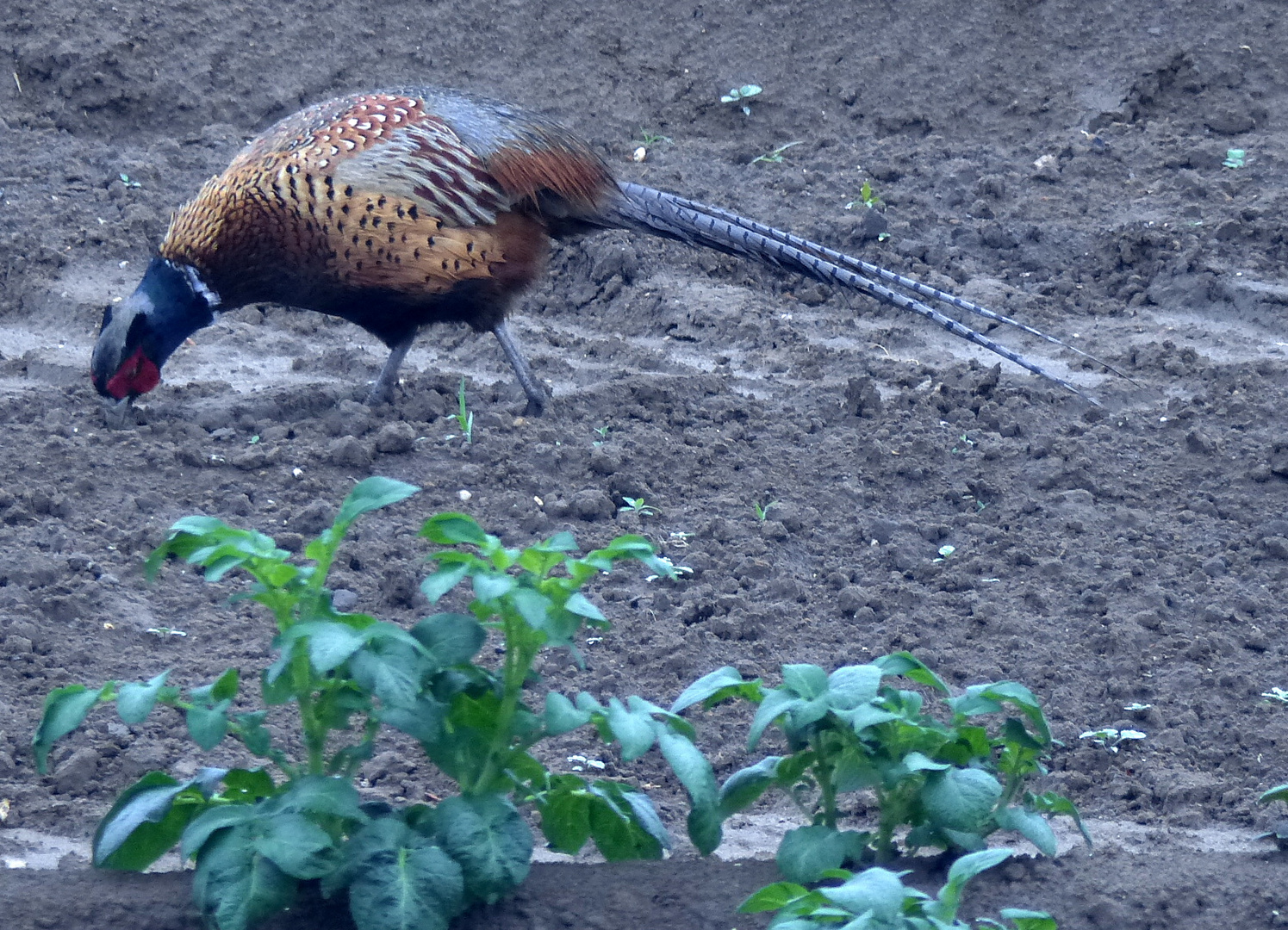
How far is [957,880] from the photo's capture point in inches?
69.4

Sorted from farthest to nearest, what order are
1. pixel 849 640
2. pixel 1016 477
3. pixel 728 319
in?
pixel 728 319 → pixel 1016 477 → pixel 849 640

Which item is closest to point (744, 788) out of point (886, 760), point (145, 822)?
point (886, 760)

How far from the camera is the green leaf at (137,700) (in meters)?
1.91

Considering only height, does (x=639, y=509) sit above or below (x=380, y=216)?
below

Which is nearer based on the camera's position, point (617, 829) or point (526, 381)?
point (617, 829)

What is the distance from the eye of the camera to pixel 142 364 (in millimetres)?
4609

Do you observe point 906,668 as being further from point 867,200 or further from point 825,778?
point 867,200

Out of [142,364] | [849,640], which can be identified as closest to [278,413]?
[142,364]

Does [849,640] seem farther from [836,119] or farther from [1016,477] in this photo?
[836,119]

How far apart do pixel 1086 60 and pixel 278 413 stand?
5.60 m

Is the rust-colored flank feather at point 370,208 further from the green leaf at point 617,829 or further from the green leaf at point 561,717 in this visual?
the green leaf at point 561,717

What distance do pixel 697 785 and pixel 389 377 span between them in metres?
3.04

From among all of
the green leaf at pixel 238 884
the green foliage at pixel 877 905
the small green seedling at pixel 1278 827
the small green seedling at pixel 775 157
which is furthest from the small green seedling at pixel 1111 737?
the small green seedling at pixel 775 157

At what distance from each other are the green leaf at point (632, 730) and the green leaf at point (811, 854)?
326 millimetres
